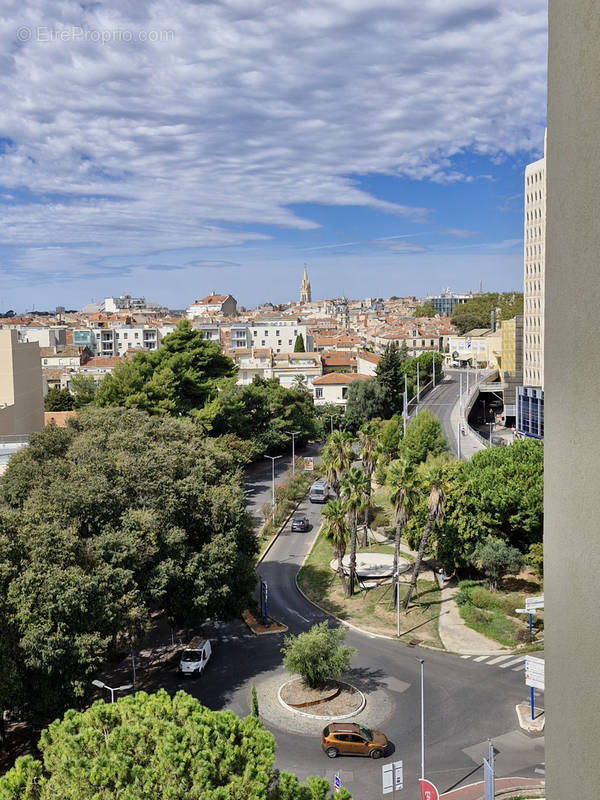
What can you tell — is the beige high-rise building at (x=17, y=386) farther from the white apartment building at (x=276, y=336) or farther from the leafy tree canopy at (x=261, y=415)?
the white apartment building at (x=276, y=336)

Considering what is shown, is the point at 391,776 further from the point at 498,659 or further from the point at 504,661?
the point at 498,659

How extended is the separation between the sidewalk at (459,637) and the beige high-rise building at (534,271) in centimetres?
4164

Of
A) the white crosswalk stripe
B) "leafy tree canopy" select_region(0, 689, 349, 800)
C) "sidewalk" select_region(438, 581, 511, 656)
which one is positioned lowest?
the white crosswalk stripe

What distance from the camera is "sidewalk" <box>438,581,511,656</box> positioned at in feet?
100

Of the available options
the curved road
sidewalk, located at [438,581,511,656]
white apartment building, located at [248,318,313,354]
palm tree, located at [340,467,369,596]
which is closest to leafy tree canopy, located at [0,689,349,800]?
the curved road

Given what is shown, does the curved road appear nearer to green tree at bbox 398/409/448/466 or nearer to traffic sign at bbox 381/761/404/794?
traffic sign at bbox 381/761/404/794

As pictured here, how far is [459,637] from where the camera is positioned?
104ft

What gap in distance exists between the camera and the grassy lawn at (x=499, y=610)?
31766 millimetres

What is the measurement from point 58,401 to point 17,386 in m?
30.5

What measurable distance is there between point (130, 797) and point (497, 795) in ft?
38.5

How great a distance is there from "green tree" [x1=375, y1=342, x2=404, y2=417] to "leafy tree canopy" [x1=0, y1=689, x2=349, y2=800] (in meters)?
65.9

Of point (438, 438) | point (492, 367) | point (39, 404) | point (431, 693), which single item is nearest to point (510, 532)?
point (431, 693)

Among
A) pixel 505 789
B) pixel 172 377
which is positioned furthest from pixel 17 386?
pixel 505 789

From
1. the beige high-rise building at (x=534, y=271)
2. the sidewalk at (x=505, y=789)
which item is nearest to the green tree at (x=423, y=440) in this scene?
the beige high-rise building at (x=534, y=271)
